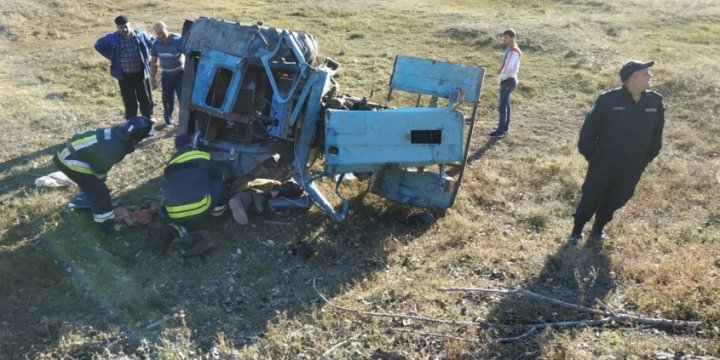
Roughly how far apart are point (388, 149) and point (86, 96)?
6978 mm

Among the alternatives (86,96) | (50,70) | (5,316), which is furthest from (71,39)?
(5,316)

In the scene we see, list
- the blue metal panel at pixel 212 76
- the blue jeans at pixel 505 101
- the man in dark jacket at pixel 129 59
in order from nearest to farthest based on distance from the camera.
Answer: the blue metal panel at pixel 212 76 → the man in dark jacket at pixel 129 59 → the blue jeans at pixel 505 101

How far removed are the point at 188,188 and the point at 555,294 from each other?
10.8ft

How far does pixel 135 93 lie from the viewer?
8.20 metres


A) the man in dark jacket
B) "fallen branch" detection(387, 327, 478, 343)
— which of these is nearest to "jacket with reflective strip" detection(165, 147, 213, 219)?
"fallen branch" detection(387, 327, 478, 343)

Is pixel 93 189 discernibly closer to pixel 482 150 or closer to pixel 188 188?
pixel 188 188

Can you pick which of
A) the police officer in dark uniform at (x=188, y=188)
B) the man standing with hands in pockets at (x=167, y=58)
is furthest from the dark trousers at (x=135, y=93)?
the police officer in dark uniform at (x=188, y=188)

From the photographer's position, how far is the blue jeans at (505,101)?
8.80 meters

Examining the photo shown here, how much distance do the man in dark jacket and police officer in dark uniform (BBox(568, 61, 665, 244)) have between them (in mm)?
5689

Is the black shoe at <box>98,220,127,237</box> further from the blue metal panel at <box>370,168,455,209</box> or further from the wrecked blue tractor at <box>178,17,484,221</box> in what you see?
the blue metal panel at <box>370,168,455,209</box>

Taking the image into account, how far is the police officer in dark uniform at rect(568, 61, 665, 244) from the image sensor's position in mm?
4914

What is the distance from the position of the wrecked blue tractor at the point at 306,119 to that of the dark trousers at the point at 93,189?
1071mm

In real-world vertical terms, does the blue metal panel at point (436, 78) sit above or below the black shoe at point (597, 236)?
above

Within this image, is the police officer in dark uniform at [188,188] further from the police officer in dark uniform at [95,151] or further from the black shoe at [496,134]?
the black shoe at [496,134]
